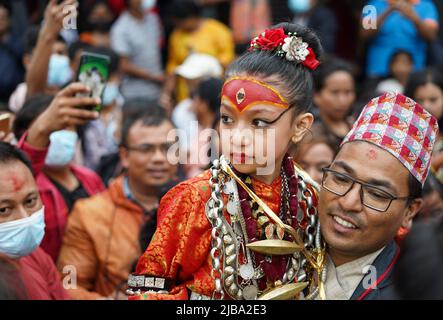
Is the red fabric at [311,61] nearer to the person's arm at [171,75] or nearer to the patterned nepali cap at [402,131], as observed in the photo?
the patterned nepali cap at [402,131]

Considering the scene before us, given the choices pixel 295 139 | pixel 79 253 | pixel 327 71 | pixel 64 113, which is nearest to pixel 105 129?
pixel 327 71

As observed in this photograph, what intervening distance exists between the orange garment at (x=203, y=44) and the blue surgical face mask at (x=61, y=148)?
368 cm

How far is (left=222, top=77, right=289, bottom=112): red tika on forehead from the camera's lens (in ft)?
10.1

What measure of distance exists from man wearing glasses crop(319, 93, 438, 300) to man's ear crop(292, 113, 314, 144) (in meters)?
0.18

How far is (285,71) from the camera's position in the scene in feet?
10.4

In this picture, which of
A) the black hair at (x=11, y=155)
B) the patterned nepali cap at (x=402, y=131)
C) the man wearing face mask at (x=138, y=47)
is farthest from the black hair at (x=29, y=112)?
the man wearing face mask at (x=138, y=47)

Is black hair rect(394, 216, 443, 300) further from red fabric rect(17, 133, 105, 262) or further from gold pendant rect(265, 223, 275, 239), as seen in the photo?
red fabric rect(17, 133, 105, 262)

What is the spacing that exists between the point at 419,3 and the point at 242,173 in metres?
5.68

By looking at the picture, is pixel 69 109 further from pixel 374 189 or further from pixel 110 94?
pixel 110 94

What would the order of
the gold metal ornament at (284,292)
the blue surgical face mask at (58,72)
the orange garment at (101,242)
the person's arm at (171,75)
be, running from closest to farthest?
the gold metal ornament at (284,292) → the orange garment at (101,242) → the blue surgical face mask at (58,72) → the person's arm at (171,75)

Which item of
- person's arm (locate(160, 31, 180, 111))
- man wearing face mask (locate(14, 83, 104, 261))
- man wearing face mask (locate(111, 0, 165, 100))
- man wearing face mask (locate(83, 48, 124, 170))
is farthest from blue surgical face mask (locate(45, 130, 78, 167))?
man wearing face mask (locate(111, 0, 165, 100))

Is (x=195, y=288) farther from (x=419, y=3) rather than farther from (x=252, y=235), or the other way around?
(x=419, y=3)

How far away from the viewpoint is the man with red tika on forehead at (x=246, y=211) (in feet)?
10.1
